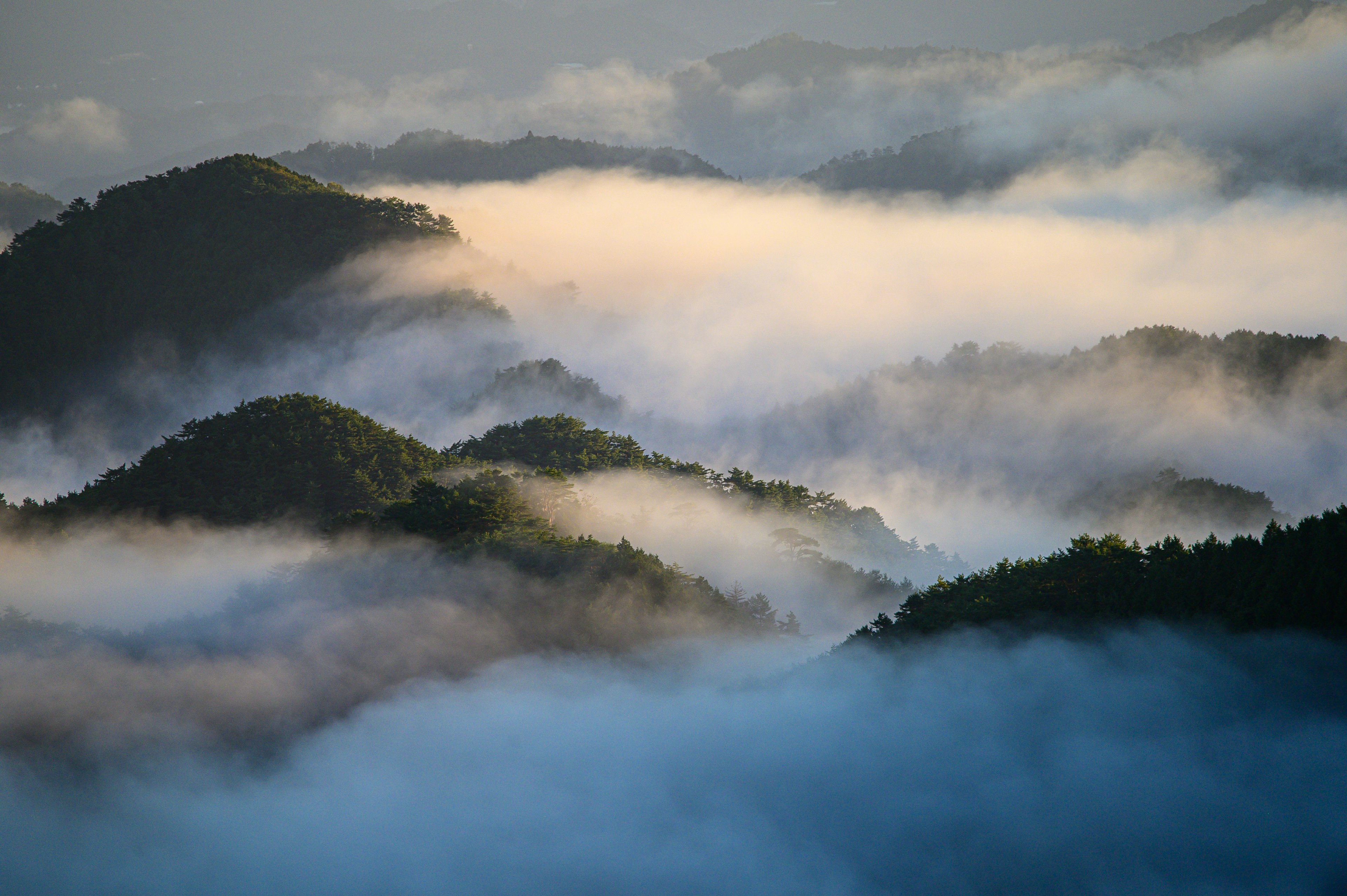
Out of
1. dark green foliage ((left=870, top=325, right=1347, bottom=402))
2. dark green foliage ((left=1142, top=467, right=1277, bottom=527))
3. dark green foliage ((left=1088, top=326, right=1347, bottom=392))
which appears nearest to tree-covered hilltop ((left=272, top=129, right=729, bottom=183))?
dark green foliage ((left=870, top=325, right=1347, bottom=402))

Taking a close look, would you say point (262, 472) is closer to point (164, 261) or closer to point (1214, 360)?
point (164, 261)

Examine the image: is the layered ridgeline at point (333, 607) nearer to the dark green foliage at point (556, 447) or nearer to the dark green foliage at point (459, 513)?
the dark green foliage at point (459, 513)

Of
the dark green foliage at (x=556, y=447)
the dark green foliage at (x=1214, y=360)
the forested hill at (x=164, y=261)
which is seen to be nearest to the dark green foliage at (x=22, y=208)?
the forested hill at (x=164, y=261)

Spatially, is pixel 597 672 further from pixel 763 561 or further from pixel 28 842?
pixel 763 561

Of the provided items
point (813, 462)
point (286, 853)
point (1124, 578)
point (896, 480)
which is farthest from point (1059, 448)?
point (286, 853)

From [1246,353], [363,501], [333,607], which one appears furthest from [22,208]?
[333,607]
